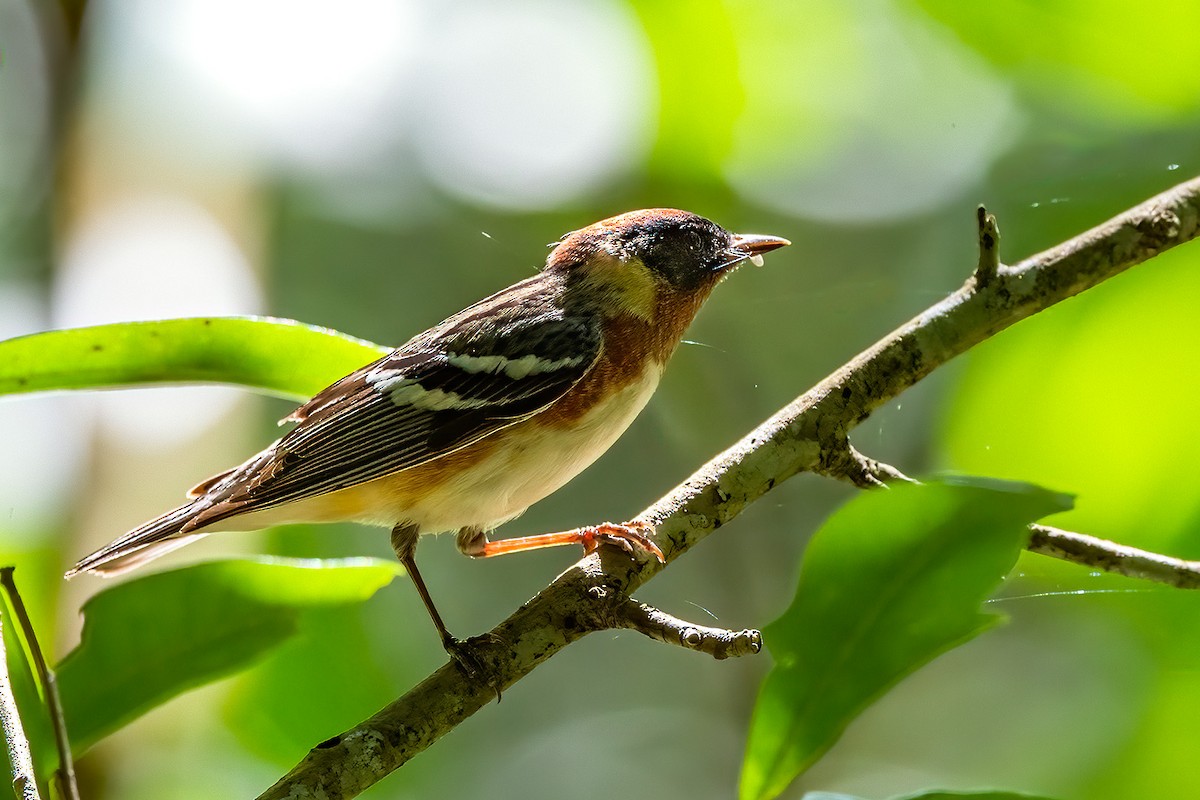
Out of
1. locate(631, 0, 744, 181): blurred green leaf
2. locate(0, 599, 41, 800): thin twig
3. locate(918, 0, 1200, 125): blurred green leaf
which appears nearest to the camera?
locate(0, 599, 41, 800): thin twig

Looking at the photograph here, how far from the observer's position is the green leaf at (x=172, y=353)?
1.53m

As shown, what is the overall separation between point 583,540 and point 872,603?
2.36 feet

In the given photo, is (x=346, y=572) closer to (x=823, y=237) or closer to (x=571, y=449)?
(x=571, y=449)

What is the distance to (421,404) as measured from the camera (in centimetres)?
191

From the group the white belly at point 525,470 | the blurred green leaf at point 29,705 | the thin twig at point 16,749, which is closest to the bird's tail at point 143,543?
Result: the blurred green leaf at point 29,705

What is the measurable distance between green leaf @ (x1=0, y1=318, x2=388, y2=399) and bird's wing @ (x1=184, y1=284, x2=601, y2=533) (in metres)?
0.17

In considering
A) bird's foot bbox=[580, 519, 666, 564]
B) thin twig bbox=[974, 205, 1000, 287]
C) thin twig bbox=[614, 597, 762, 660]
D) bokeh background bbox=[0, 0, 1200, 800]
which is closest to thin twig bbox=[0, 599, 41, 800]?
bokeh background bbox=[0, 0, 1200, 800]

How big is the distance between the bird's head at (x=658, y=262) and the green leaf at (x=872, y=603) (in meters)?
0.74

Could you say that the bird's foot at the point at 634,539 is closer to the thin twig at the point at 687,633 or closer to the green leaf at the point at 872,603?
the thin twig at the point at 687,633

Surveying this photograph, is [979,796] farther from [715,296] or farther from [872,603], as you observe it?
[715,296]

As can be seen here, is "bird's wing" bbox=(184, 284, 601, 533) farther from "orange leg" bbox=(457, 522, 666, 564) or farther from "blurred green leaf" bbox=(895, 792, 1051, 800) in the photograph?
"blurred green leaf" bbox=(895, 792, 1051, 800)

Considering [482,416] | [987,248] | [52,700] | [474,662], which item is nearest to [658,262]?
[482,416]

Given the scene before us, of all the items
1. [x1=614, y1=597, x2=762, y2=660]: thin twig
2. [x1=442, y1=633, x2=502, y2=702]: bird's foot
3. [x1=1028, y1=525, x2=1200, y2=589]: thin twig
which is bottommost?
[x1=1028, y1=525, x2=1200, y2=589]: thin twig

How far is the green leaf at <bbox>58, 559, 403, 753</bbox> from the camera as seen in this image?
140 cm
